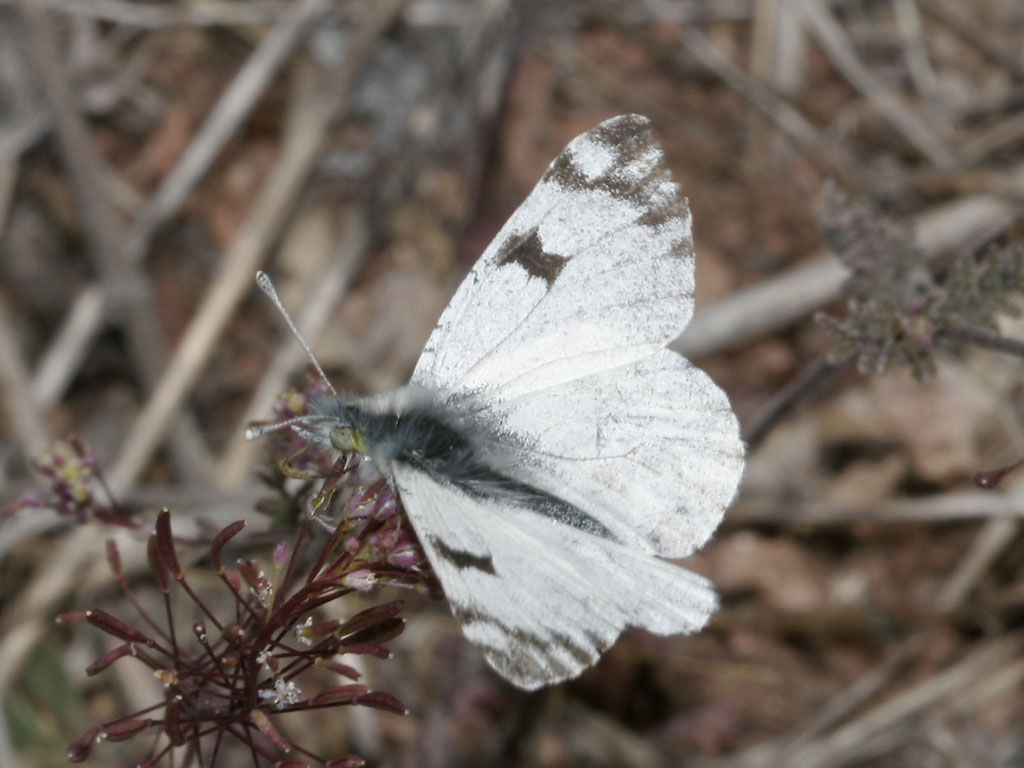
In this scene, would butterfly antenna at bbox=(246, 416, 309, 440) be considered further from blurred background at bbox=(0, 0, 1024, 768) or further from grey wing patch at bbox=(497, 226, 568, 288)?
blurred background at bbox=(0, 0, 1024, 768)

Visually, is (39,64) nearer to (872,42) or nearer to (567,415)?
(567,415)

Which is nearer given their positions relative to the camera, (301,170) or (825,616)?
(825,616)

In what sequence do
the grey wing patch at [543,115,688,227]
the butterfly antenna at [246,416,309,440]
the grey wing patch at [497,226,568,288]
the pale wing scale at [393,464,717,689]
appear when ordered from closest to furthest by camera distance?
the pale wing scale at [393,464,717,689], the butterfly antenna at [246,416,309,440], the grey wing patch at [543,115,688,227], the grey wing patch at [497,226,568,288]

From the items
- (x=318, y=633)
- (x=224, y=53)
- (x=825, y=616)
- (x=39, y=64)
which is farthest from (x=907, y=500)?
(x=39, y=64)

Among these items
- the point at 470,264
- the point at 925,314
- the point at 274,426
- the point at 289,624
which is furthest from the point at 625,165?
the point at 470,264

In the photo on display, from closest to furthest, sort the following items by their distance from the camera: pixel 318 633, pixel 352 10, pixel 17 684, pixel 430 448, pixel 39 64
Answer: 1. pixel 318 633
2. pixel 430 448
3. pixel 17 684
4. pixel 39 64
5. pixel 352 10

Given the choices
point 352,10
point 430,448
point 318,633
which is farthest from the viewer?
point 352,10

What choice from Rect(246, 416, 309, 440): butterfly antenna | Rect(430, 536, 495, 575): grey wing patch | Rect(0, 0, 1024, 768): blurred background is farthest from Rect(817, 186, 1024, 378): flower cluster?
Rect(0, 0, 1024, 768): blurred background

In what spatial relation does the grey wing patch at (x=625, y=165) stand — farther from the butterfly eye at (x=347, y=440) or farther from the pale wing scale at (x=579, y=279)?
the butterfly eye at (x=347, y=440)
